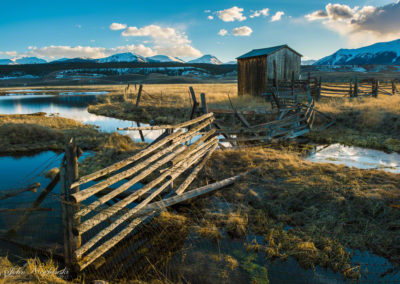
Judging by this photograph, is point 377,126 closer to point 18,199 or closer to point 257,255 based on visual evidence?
point 257,255

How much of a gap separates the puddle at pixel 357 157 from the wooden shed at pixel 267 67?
1173 centimetres

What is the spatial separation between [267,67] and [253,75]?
6.07ft

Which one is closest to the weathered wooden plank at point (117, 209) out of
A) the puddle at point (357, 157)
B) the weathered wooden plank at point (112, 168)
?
the weathered wooden plank at point (112, 168)

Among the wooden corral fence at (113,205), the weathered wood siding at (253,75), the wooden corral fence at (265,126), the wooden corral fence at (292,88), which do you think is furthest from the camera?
the weathered wood siding at (253,75)

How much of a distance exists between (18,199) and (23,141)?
7169 millimetres

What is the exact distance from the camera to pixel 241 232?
496cm

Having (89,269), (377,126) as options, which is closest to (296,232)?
(89,269)

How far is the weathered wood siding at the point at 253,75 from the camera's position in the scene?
21.5m

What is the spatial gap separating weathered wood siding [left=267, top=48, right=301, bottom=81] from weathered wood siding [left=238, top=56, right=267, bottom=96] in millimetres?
490

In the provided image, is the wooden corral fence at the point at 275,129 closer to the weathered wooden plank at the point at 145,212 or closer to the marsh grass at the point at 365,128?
the marsh grass at the point at 365,128

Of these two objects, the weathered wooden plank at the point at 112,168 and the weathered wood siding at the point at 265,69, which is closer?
the weathered wooden plank at the point at 112,168

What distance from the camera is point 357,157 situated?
9.50m

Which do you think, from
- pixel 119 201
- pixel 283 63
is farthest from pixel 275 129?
pixel 283 63

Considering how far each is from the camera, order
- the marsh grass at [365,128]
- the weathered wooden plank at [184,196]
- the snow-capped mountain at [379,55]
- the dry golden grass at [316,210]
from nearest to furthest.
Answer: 1. the dry golden grass at [316,210]
2. the weathered wooden plank at [184,196]
3. the marsh grass at [365,128]
4. the snow-capped mountain at [379,55]
